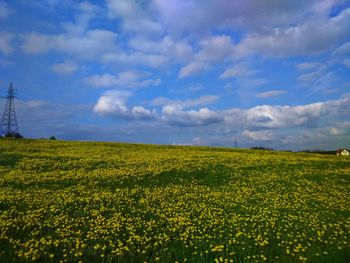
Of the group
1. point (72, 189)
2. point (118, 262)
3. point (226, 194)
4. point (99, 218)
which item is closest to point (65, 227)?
point (99, 218)

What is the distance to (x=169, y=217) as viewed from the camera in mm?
15195

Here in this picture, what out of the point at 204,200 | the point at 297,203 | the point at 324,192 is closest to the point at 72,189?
the point at 204,200

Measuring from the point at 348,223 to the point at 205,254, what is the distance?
8102mm

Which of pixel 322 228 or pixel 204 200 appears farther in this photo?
pixel 204 200

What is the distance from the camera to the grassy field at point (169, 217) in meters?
11.0

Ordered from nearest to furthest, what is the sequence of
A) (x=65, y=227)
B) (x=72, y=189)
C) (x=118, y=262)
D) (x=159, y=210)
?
(x=118, y=262) < (x=65, y=227) < (x=159, y=210) < (x=72, y=189)

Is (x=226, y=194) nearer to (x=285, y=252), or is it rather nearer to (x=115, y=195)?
(x=115, y=195)

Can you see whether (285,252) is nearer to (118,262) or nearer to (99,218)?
(118,262)

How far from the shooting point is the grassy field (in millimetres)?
11023

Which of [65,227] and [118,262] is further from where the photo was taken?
[65,227]

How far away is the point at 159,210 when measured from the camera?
631 inches

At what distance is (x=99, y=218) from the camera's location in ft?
48.5

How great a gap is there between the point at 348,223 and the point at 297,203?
3.97 meters

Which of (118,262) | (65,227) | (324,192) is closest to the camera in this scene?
(118,262)
